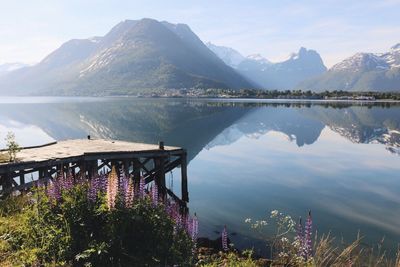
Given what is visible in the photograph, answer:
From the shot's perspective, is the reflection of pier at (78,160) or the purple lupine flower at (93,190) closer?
the purple lupine flower at (93,190)

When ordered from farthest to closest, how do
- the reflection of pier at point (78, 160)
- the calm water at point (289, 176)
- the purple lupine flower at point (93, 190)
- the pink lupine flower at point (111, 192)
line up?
the calm water at point (289, 176)
the reflection of pier at point (78, 160)
the purple lupine flower at point (93, 190)
the pink lupine flower at point (111, 192)

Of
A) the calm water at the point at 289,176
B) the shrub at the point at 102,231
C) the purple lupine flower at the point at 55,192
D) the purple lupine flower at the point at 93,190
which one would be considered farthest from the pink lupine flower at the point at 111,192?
the calm water at the point at 289,176

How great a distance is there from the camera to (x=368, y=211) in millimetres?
30453

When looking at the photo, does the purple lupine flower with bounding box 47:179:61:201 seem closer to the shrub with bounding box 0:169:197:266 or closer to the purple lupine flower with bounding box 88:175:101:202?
the shrub with bounding box 0:169:197:266

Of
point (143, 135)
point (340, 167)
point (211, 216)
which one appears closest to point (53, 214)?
point (211, 216)

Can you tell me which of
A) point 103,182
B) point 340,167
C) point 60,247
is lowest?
point 340,167

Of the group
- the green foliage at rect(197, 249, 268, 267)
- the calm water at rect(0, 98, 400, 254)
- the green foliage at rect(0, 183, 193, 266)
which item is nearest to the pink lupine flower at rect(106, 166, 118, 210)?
the green foliage at rect(0, 183, 193, 266)

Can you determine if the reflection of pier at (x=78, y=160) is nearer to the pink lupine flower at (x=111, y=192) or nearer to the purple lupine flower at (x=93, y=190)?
the purple lupine flower at (x=93, y=190)

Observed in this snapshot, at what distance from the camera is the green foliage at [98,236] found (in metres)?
11.9

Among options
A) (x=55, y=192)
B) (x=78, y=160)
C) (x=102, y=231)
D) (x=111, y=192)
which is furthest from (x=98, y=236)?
(x=78, y=160)

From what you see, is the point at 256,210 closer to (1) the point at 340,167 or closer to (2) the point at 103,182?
(2) the point at 103,182

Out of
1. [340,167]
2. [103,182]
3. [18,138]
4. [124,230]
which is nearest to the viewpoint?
[124,230]

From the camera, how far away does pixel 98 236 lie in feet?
40.1

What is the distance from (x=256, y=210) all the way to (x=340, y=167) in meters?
22.9
